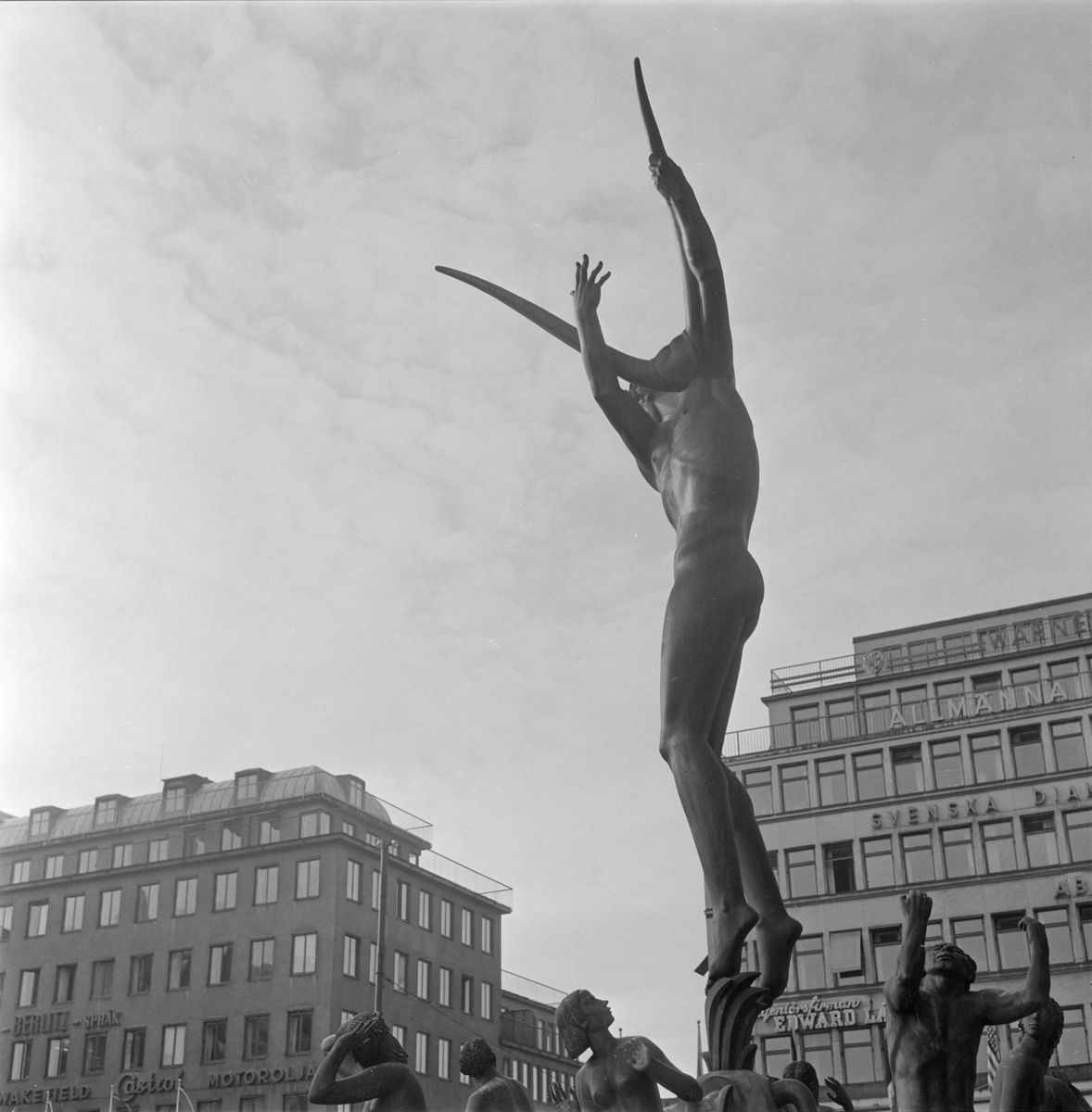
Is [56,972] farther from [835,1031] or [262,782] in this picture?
[835,1031]

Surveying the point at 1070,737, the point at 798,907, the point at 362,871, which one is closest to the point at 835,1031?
the point at 798,907

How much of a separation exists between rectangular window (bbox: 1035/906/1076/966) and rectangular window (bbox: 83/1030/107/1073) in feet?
156

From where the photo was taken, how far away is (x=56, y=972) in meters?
85.6

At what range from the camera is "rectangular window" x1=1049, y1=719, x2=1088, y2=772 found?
68250 mm

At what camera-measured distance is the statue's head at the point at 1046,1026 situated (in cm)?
650

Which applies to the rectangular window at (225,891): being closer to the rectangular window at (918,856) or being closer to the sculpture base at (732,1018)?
the rectangular window at (918,856)

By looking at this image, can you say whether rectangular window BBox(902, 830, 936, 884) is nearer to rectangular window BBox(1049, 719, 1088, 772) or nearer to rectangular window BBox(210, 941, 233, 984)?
rectangular window BBox(1049, 719, 1088, 772)

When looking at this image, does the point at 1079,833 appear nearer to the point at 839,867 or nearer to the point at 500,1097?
the point at 839,867

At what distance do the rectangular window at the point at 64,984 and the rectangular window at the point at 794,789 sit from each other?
3986 centimetres

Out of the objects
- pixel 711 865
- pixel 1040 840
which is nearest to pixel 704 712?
pixel 711 865

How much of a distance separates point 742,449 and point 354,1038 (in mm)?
3353

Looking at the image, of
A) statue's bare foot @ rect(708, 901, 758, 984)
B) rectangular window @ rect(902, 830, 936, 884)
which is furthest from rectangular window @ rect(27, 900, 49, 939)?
statue's bare foot @ rect(708, 901, 758, 984)

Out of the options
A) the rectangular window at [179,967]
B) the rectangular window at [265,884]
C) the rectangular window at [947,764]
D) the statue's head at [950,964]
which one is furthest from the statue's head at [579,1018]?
the rectangular window at [179,967]

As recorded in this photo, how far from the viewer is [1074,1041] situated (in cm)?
6081
